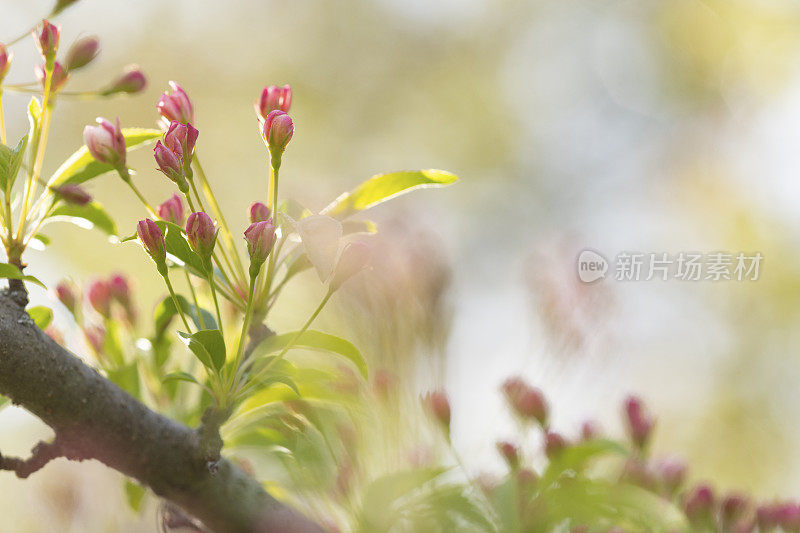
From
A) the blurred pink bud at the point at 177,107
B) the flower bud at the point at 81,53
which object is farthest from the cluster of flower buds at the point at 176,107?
the flower bud at the point at 81,53

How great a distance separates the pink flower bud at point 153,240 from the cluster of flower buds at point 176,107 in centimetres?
11

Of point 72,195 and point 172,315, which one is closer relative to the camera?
point 72,195

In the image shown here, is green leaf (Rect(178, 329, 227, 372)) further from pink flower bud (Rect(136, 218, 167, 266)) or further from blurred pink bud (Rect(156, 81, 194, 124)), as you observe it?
blurred pink bud (Rect(156, 81, 194, 124))

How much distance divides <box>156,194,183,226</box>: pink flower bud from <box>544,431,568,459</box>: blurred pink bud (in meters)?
0.38

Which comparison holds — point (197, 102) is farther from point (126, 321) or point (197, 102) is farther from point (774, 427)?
point (126, 321)

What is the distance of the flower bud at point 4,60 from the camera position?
2.15 feet

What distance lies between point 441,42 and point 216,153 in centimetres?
152

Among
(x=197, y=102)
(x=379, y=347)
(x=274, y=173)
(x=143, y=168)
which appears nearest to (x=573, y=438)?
(x=379, y=347)

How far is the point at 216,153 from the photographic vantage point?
4.57 meters

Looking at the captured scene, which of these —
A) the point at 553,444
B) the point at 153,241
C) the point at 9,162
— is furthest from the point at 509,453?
the point at 9,162

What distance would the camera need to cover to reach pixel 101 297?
0.82 meters

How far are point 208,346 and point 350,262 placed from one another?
116 mm

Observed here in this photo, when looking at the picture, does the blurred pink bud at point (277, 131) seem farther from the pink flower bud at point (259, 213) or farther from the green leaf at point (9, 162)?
the green leaf at point (9, 162)

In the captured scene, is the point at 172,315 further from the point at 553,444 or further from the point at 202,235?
the point at 553,444
